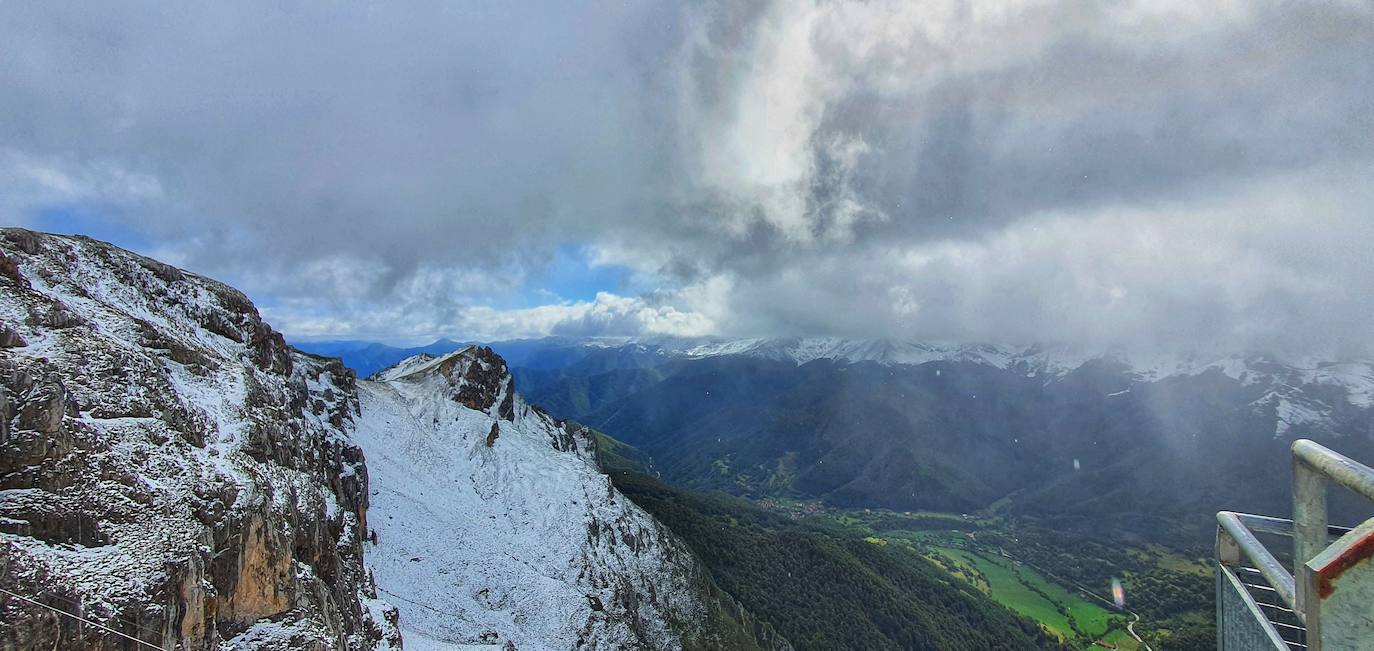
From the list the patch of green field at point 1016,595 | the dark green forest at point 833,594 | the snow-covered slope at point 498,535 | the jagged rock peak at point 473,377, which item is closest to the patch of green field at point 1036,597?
the patch of green field at point 1016,595

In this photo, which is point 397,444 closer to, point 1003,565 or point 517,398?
point 517,398

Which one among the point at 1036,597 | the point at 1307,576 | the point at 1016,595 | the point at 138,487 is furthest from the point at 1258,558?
the point at 1036,597

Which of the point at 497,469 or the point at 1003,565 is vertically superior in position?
the point at 497,469

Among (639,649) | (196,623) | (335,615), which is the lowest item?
(639,649)

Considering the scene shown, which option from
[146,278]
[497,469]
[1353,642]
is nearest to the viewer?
[1353,642]

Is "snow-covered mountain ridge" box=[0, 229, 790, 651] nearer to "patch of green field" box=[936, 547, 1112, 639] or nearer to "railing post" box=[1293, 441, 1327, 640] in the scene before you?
"railing post" box=[1293, 441, 1327, 640]

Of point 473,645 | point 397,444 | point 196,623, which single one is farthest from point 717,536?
point 196,623

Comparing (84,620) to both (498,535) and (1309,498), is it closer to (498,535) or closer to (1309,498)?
(1309,498)
